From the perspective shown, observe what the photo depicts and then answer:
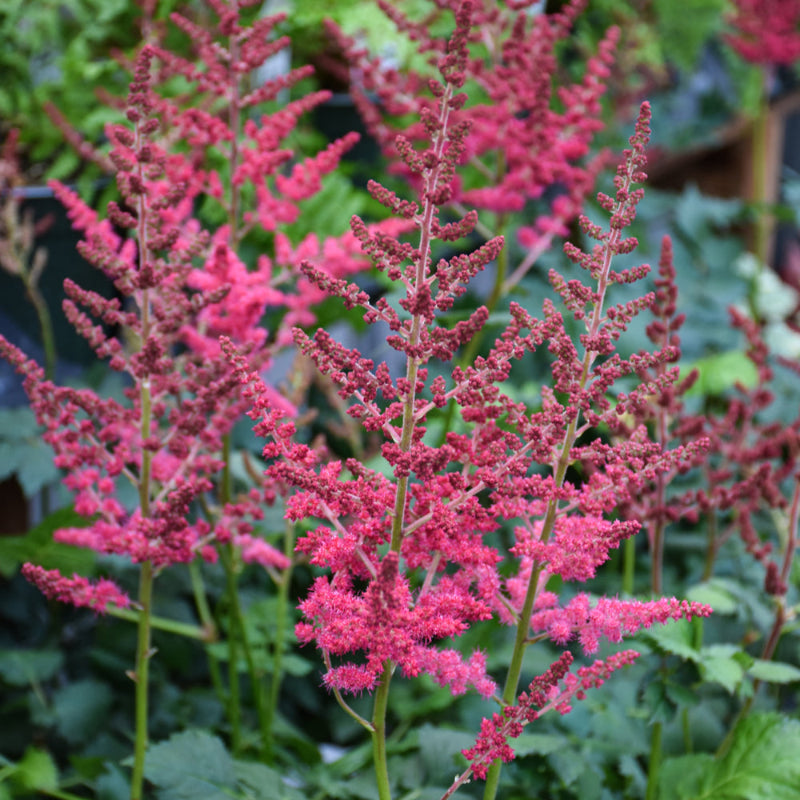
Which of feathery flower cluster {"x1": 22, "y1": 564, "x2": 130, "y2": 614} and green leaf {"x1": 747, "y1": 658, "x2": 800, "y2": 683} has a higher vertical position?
feathery flower cluster {"x1": 22, "y1": 564, "x2": 130, "y2": 614}

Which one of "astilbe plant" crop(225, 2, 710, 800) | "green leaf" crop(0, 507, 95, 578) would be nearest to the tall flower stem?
"astilbe plant" crop(225, 2, 710, 800)

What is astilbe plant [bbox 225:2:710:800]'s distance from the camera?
681 millimetres

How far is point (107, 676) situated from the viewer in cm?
147

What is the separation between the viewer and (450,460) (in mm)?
717

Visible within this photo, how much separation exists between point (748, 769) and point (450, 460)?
624 millimetres

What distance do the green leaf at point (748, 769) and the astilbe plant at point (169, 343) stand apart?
56 centimetres

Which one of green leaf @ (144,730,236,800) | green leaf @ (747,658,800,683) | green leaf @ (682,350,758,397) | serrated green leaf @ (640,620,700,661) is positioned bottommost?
green leaf @ (144,730,236,800)

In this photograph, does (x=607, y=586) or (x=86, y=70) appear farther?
(x=86, y=70)

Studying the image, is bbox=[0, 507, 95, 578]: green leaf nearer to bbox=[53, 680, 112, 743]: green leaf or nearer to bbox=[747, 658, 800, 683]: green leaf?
bbox=[53, 680, 112, 743]: green leaf

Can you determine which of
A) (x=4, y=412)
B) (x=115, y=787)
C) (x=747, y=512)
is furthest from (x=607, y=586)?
(x=4, y=412)

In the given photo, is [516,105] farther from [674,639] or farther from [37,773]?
[37,773]

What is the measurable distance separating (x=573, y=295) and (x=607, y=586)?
974 millimetres

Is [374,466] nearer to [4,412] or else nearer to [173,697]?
[173,697]

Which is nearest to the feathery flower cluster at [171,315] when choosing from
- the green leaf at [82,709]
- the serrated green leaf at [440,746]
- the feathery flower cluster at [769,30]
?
the serrated green leaf at [440,746]
